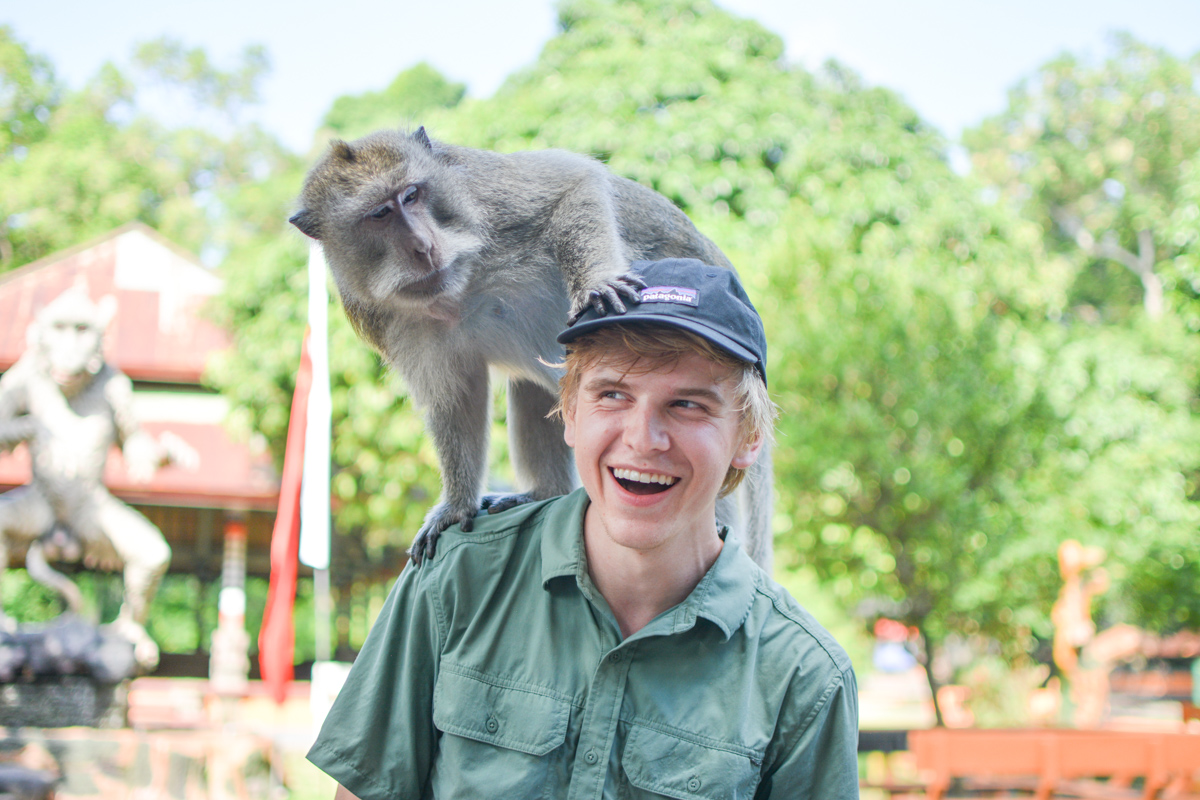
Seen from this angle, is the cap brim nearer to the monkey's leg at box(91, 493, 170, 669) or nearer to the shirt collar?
the shirt collar

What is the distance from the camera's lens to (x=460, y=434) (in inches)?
120

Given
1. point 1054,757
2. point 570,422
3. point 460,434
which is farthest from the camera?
point 1054,757

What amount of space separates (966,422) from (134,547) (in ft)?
24.6

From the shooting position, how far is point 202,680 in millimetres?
18328

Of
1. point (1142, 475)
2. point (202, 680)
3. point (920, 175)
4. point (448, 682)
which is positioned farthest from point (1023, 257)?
point (202, 680)

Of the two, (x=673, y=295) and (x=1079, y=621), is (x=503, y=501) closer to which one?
(x=673, y=295)

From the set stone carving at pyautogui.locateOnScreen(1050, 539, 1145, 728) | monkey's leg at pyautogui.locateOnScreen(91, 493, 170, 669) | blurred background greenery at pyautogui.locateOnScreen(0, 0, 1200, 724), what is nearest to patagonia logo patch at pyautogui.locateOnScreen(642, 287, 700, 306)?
blurred background greenery at pyautogui.locateOnScreen(0, 0, 1200, 724)

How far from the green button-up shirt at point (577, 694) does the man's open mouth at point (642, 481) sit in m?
0.17

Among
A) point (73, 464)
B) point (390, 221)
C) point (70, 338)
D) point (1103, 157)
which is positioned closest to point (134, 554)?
point (73, 464)

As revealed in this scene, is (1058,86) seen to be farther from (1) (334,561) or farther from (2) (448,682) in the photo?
(2) (448,682)

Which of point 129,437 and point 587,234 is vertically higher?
point 587,234

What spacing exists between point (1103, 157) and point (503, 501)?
1160 inches

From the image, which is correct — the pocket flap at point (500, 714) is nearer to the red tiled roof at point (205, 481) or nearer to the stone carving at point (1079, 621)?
the stone carving at point (1079, 621)

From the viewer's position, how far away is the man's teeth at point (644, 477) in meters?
1.77
